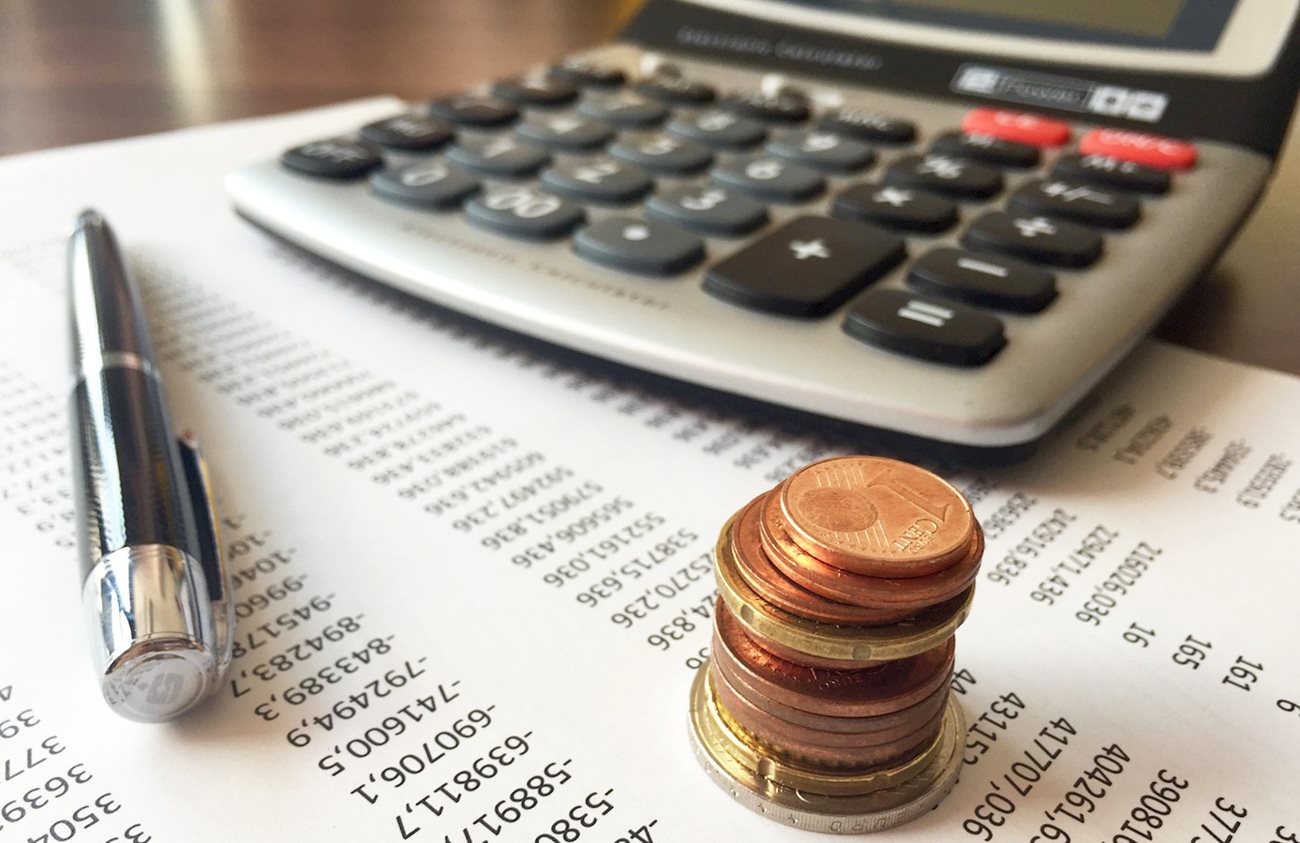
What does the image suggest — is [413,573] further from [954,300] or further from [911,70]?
[911,70]

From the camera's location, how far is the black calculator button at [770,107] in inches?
17.2

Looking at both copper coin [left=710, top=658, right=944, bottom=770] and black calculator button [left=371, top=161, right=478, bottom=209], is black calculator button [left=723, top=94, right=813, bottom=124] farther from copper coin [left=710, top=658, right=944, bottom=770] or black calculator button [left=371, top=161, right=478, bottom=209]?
copper coin [left=710, top=658, right=944, bottom=770]

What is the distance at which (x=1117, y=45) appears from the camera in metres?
0.43

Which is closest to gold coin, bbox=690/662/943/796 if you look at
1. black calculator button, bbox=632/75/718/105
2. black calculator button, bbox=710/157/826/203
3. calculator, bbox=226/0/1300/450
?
calculator, bbox=226/0/1300/450

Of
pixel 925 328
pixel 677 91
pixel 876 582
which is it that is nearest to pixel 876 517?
pixel 876 582

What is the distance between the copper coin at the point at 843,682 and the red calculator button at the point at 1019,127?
0.27 metres

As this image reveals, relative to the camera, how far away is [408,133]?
423mm

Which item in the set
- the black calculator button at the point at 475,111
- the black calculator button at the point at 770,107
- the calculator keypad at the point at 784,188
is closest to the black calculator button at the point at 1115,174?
the calculator keypad at the point at 784,188

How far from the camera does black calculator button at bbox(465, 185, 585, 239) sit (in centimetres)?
36

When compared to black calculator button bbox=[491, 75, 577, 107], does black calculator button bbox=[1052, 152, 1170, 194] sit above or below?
above

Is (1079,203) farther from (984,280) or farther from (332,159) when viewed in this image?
(332,159)

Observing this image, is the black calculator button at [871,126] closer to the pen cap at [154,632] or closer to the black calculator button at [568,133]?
the black calculator button at [568,133]

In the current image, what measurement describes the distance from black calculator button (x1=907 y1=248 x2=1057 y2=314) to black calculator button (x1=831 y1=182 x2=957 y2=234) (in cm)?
2

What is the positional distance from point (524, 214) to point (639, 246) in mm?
45
